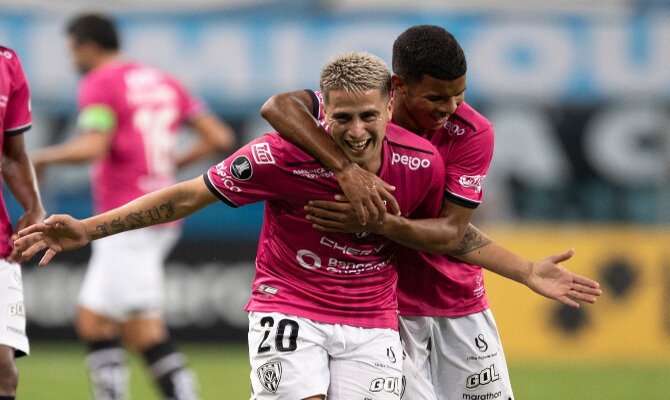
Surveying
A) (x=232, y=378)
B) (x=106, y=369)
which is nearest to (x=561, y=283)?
(x=106, y=369)

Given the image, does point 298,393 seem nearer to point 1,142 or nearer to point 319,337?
point 319,337

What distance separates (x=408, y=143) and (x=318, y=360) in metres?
0.94

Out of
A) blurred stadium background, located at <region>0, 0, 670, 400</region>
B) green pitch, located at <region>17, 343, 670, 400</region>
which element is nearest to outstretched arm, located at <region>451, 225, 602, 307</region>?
green pitch, located at <region>17, 343, 670, 400</region>

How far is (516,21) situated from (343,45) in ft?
6.58

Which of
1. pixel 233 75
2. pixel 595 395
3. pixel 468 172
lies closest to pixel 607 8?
pixel 233 75

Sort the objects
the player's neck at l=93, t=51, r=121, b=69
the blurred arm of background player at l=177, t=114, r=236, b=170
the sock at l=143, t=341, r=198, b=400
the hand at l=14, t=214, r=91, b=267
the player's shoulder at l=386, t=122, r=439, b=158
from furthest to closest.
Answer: the blurred arm of background player at l=177, t=114, r=236, b=170 < the player's neck at l=93, t=51, r=121, b=69 < the sock at l=143, t=341, r=198, b=400 < the player's shoulder at l=386, t=122, r=439, b=158 < the hand at l=14, t=214, r=91, b=267

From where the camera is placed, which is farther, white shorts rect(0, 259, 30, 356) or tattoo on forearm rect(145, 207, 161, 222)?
white shorts rect(0, 259, 30, 356)

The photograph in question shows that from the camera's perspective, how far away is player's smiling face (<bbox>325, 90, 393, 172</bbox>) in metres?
4.21

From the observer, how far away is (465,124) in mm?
4645

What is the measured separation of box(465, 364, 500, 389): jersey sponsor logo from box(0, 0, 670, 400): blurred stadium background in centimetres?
464

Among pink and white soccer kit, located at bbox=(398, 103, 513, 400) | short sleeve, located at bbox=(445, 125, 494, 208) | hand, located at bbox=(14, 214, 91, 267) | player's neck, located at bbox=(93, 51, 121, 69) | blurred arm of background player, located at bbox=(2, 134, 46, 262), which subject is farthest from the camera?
player's neck, located at bbox=(93, 51, 121, 69)

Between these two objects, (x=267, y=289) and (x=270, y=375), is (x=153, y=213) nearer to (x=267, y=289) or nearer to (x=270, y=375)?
(x=267, y=289)

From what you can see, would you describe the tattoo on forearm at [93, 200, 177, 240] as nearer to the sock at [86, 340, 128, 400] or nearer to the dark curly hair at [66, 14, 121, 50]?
the sock at [86, 340, 128, 400]

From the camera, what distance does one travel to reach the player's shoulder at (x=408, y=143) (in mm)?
4430
